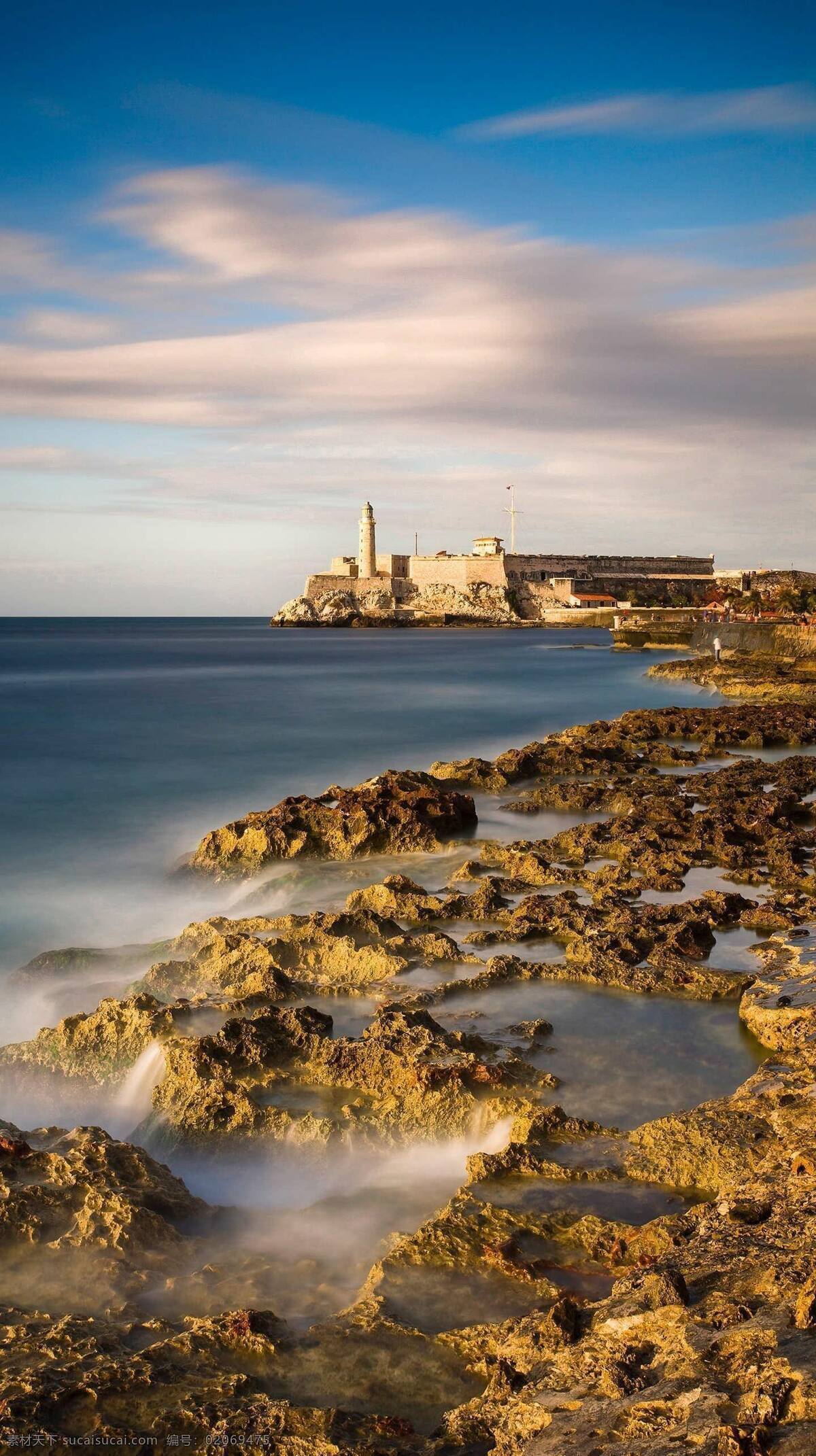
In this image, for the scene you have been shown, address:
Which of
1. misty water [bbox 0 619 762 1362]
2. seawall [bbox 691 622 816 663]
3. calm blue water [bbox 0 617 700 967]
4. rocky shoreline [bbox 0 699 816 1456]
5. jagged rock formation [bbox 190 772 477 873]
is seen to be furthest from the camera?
seawall [bbox 691 622 816 663]

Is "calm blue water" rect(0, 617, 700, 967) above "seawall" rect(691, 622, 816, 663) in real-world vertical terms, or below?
below

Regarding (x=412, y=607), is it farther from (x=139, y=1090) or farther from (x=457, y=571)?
(x=139, y=1090)

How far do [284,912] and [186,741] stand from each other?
52.6ft

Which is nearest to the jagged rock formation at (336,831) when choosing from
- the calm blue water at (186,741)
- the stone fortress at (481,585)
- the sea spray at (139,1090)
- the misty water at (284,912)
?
the misty water at (284,912)

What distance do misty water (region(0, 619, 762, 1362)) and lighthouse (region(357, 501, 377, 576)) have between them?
239 feet

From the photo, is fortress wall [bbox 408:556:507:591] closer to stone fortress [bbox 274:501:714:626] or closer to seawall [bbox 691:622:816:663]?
stone fortress [bbox 274:501:714:626]

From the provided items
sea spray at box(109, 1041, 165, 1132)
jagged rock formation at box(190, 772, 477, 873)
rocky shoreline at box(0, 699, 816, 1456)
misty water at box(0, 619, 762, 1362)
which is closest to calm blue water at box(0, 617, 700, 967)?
misty water at box(0, 619, 762, 1362)

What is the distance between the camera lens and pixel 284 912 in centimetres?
924

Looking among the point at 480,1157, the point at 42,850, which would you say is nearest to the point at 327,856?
the point at 42,850

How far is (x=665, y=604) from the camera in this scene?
10494cm

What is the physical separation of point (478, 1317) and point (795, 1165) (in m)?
1.38

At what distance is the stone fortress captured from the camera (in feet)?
346

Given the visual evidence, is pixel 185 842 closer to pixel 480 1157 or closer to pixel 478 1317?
pixel 480 1157

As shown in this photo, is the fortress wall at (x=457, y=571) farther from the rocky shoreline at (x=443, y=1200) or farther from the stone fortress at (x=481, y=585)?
the rocky shoreline at (x=443, y=1200)
